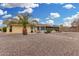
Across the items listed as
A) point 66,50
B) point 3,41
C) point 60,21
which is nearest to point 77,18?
point 60,21

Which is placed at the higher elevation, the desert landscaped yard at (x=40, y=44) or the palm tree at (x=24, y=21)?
the palm tree at (x=24, y=21)

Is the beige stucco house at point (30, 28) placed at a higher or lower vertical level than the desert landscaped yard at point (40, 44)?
higher

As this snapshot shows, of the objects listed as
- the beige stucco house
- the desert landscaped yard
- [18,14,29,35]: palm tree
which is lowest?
the desert landscaped yard

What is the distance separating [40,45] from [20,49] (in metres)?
0.23

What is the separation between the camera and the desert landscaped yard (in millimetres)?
2334

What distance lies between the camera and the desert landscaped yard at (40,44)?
7.66 ft

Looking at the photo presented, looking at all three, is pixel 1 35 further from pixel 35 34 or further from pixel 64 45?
pixel 64 45

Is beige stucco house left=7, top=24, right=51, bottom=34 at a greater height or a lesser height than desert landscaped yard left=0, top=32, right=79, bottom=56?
greater

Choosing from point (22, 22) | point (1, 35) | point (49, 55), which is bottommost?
point (49, 55)

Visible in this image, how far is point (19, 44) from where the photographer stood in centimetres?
238

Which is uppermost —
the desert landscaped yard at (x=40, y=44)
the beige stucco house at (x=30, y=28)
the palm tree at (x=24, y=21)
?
the palm tree at (x=24, y=21)

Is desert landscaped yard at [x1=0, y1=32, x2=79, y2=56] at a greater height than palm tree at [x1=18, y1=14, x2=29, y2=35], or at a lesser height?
lesser

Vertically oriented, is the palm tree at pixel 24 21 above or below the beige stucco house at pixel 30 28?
above

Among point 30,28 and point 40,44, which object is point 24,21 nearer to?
point 30,28
